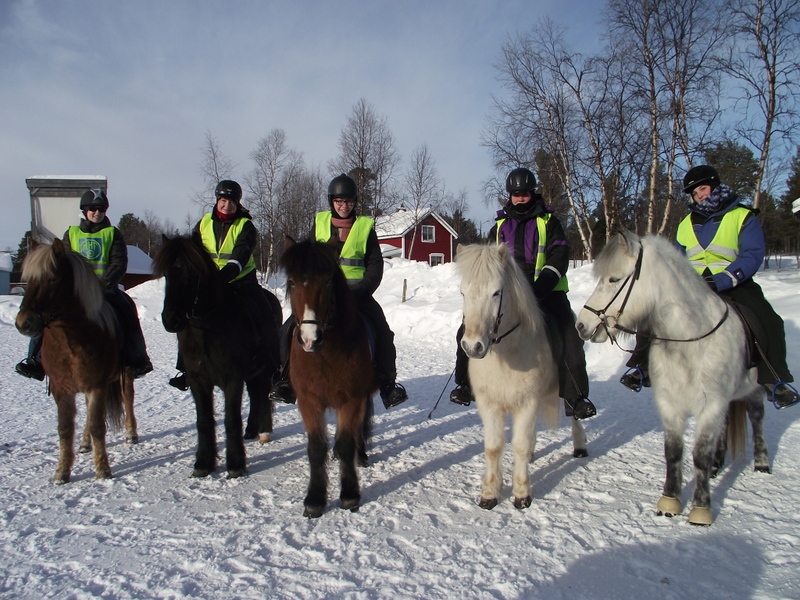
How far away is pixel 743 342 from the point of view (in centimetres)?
397

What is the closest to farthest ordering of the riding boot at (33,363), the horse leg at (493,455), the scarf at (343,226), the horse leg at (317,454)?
the horse leg at (317,454), the horse leg at (493,455), the scarf at (343,226), the riding boot at (33,363)

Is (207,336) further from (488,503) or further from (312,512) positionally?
(488,503)

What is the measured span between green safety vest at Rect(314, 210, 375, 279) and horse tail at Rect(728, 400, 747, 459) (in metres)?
3.71

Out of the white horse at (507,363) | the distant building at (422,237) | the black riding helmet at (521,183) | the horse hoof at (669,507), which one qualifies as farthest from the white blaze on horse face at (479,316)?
the distant building at (422,237)

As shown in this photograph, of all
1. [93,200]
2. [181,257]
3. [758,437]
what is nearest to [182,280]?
[181,257]

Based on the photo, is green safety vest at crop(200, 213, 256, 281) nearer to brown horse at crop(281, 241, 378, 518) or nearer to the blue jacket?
brown horse at crop(281, 241, 378, 518)

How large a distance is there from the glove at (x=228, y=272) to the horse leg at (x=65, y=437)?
1.74m

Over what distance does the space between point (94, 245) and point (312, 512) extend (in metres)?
3.84

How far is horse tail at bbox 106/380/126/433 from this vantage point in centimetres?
533

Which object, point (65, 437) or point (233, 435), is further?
point (233, 435)

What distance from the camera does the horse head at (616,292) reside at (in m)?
3.70

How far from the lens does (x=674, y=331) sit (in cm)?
373

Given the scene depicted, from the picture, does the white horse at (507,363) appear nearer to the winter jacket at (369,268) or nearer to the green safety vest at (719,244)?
the winter jacket at (369,268)

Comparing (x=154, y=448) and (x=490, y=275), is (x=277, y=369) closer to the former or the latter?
(x=154, y=448)
